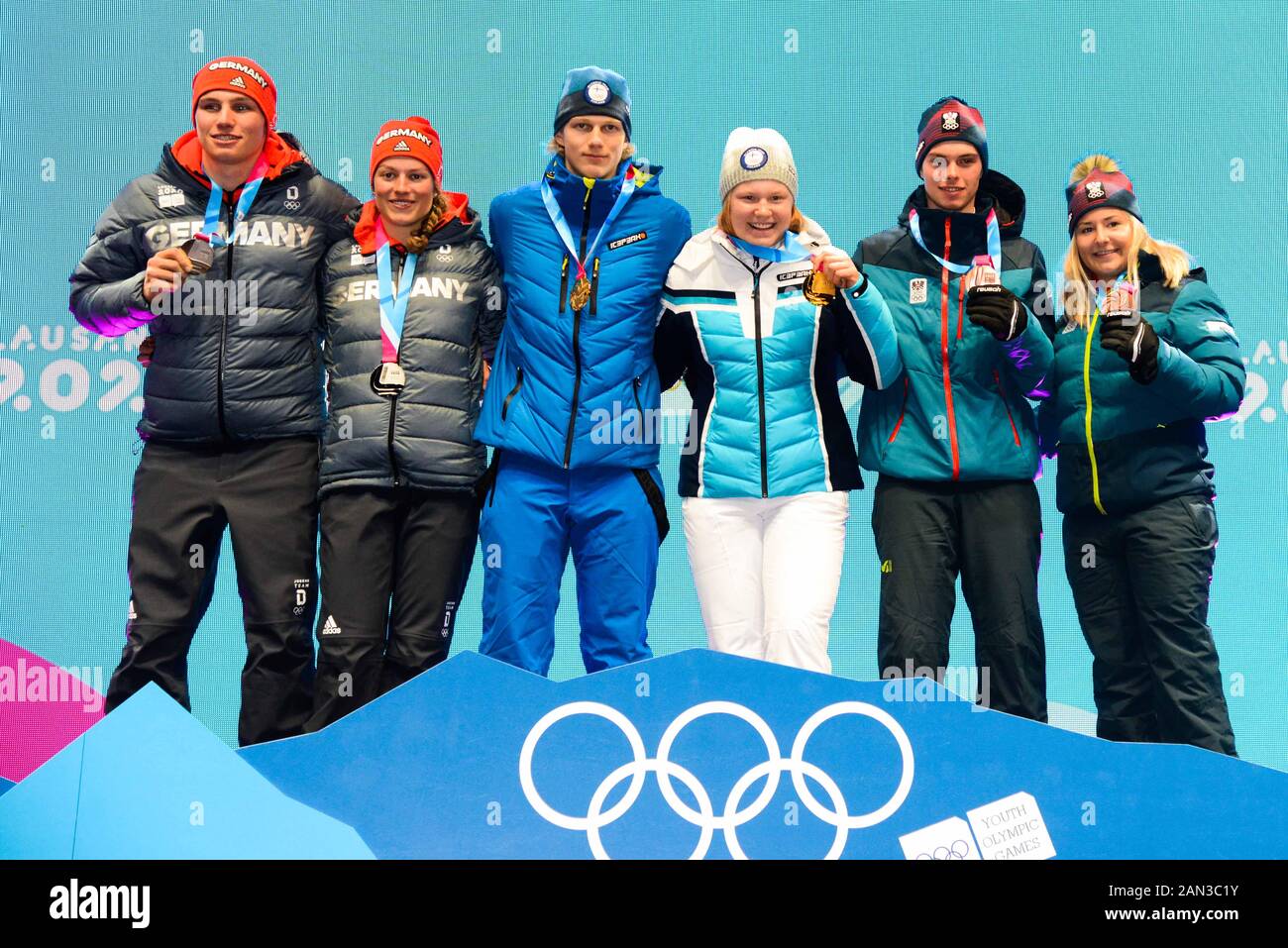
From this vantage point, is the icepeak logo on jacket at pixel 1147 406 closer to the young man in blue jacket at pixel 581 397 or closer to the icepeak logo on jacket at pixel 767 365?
the icepeak logo on jacket at pixel 767 365

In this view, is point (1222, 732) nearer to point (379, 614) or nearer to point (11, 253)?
point (379, 614)

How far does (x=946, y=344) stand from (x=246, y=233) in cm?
232

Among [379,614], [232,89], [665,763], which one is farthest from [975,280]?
[232,89]

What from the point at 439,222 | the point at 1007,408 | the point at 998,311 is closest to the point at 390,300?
the point at 439,222

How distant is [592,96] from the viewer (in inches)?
190

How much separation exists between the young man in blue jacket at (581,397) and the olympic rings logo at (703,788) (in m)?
0.56

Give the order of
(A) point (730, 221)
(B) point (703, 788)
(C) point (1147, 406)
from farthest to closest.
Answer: (C) point (1147, 406)
(A) point (730, 221)
(B) point (703, 788)

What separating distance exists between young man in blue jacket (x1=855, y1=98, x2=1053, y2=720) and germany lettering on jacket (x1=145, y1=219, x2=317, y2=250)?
1.91m

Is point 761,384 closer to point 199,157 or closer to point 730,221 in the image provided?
point 730,221
